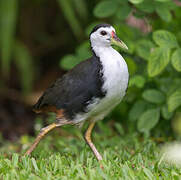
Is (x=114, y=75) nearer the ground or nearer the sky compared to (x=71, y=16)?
nearer the sky

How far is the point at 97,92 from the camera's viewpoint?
392cm

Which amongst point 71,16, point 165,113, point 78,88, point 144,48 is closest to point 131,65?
point 144,48

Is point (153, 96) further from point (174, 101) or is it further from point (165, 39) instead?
point (165, 39)

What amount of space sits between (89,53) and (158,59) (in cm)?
106

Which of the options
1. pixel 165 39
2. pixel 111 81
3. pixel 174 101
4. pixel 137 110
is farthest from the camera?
pixel 137 110

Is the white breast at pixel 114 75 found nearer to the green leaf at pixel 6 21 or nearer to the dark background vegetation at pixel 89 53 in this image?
the dark background vegetation at pixel 89 53

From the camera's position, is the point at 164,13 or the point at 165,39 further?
the point at 164,13

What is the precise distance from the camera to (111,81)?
12.7 feet

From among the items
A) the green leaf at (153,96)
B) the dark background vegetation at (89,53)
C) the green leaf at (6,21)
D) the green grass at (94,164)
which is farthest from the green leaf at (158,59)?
the green leaf at (6,21)

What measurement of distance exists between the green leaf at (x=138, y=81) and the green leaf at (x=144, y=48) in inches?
9.3

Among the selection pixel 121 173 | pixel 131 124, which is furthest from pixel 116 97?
pixel 131 124

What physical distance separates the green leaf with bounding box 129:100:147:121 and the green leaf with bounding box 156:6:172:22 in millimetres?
1030

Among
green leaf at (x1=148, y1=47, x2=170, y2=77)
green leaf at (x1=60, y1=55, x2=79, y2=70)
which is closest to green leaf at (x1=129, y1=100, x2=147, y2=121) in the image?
green leaf at (x1=148, y1=47, x2=170, y2=77)

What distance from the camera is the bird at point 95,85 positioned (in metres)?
3.91
